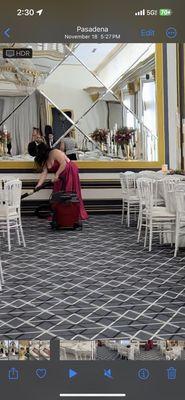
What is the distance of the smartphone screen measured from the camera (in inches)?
21.2

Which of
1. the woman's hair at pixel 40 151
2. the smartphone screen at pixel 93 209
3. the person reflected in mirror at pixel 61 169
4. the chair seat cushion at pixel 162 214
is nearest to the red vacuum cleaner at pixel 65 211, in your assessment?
the smartphone screen at pixel 93 209

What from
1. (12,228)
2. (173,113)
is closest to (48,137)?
(12,228)

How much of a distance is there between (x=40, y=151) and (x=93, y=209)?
1039mm

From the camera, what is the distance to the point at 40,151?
17.0ft

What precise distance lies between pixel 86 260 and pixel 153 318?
1.33 metres

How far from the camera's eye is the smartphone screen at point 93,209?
1.77ft

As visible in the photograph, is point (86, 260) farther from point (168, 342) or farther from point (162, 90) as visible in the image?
point (168, 342)

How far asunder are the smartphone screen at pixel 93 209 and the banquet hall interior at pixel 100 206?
1 cm

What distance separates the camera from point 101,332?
177 centimetres

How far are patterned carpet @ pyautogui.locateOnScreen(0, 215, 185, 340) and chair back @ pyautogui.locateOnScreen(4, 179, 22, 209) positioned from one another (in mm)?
330
